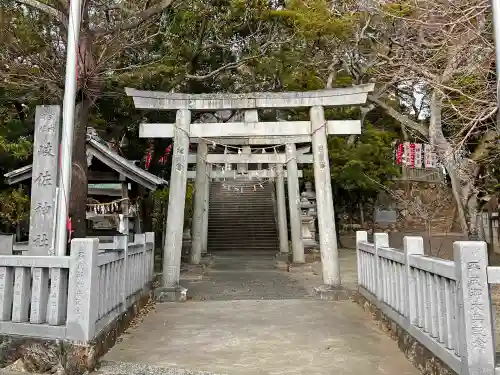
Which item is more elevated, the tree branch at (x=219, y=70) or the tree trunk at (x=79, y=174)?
the tree branch at (x=219, y=70)

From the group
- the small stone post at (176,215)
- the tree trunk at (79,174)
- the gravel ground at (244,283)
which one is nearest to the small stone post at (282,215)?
the gravel ground at (244,283)

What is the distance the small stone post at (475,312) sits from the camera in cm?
358

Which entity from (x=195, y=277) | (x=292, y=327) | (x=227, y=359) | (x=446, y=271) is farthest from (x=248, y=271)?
(x=446, y=271)

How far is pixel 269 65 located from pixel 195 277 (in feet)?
30.9

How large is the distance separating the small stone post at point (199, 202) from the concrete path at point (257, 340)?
5235mm

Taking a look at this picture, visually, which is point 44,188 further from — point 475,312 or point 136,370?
point 475,312

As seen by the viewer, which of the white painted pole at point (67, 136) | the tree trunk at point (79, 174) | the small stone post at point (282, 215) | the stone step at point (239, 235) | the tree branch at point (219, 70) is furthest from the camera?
the stone step at point (239, 235)

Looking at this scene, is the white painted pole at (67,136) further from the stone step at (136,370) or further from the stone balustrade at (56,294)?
the stone step at (136,370)

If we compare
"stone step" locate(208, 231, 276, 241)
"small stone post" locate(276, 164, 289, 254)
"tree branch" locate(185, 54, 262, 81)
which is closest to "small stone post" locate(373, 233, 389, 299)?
"small stone post" locate(276, 164, 289, 254)

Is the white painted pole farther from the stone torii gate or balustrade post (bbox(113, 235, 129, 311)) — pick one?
the stone torii gate

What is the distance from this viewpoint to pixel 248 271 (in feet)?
47.4

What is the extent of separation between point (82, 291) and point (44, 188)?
80.8 inches

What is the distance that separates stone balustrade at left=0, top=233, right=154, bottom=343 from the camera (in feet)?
15.8

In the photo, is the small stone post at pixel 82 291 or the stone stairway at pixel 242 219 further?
the stone stairway at pixel 242 219
